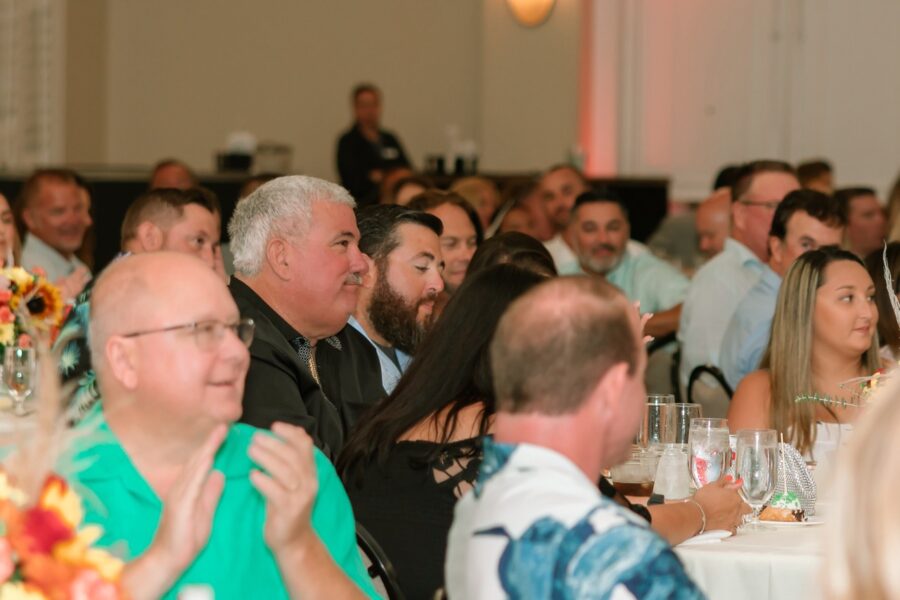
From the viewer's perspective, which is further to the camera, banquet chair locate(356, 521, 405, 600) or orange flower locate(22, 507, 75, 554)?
banquet chair locate(356, 521, 405, 600)

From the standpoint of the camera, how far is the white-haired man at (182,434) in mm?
2357

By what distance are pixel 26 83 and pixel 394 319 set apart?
8944mm

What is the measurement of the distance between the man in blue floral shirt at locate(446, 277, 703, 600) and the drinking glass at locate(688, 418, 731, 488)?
1405mm

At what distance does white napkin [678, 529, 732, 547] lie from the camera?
3.08 meters

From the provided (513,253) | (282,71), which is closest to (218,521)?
(513,253)

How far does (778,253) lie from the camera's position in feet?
18.6

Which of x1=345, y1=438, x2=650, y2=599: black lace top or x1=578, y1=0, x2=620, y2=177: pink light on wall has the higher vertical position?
x1=578, y1=0, x2=620, y2=177: pink light on wall

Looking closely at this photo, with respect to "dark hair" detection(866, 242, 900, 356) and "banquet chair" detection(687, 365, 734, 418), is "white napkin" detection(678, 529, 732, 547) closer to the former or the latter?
"dark hair" detection(866, 242, 900, 356)

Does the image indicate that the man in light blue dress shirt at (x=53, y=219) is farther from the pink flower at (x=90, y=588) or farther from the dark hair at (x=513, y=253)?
the pink flower at (x=90, y=588)

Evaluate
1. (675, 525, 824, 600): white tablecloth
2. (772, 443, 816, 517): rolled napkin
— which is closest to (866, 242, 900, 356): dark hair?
(772, 443, 816, 517): rolled napkin

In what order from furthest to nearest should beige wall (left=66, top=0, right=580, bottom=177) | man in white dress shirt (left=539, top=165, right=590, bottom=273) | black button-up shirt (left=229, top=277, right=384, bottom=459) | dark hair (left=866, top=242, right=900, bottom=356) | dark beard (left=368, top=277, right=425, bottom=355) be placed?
beige wall (left=66, top=0, right=580, bottom=177) → man in white dress shirt (left=539, top=165, right=590, bottom=273) → dark hair (left=866, top=242, right=900, bottom=356) → dark beard (left=368, top=277, right=425, bottom=355) → black button-up shirt (left=229, top=277, right=384, bottom=459)

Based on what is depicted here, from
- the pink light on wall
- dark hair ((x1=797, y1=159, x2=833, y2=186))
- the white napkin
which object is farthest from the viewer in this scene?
the pink light on wall

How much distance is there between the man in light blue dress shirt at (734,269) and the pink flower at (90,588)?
4549 mm

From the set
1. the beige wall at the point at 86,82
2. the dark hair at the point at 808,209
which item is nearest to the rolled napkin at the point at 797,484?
the dark hair at the point at 808,209
